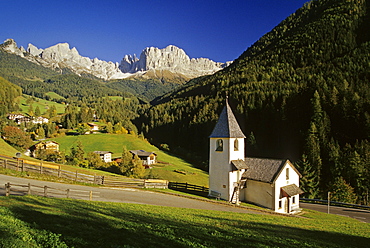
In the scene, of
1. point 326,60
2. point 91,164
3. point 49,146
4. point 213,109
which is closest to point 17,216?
point 91,164

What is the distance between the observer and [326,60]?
111000mm

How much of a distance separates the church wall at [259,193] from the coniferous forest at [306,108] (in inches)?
881

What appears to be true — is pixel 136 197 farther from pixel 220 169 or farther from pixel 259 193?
pixel 259 193

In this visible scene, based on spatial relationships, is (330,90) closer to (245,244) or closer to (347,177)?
(347,177)

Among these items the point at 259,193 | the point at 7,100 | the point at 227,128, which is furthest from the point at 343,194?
the point at 7,100

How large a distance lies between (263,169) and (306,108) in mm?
55496

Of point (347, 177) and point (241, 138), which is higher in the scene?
point (241, 138)

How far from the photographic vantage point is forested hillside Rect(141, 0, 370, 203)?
53.8 m

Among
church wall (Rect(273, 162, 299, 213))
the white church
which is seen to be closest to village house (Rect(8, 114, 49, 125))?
the white church

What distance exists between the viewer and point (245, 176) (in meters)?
31.7

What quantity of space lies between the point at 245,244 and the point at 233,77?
14589 centimetres

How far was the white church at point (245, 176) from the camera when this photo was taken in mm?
29891

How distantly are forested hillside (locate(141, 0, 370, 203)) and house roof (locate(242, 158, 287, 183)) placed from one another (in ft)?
34.8

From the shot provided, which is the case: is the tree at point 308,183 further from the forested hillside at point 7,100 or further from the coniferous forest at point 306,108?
the forested hillside at point 7,100
